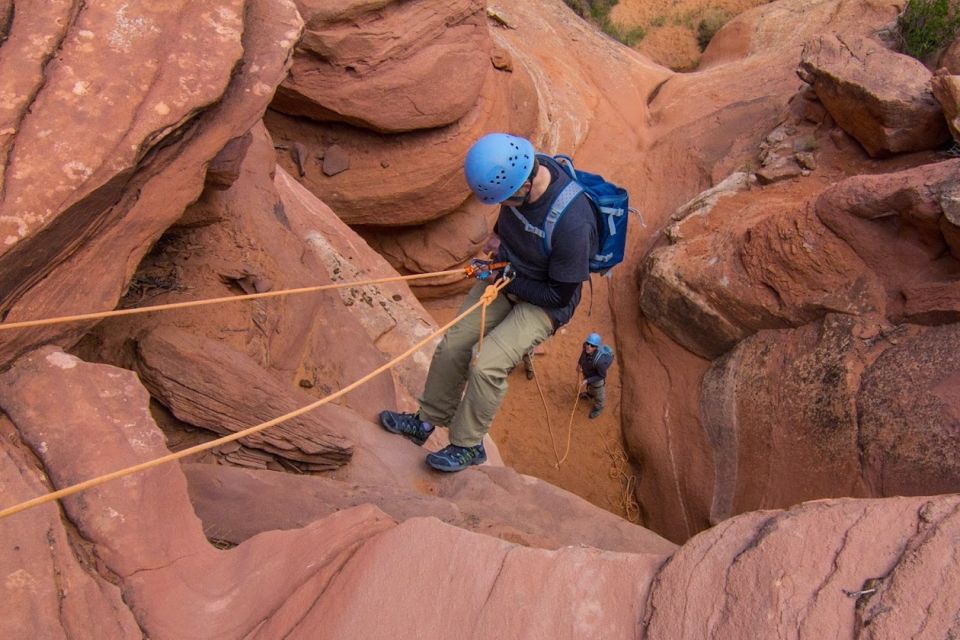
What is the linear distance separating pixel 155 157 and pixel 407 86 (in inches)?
168

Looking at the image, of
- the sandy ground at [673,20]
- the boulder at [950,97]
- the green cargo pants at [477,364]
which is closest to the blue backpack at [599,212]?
the green cargo pants at [477,364]

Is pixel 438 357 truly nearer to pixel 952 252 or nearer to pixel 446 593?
pixel 446 593

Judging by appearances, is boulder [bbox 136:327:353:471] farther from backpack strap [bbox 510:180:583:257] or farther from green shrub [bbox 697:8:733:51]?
green shrub [bbox 697:8:733:51]

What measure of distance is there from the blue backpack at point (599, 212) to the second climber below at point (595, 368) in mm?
2661

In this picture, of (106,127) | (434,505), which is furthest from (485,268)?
(106,127)

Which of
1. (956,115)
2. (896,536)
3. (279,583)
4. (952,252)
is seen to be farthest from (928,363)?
(279,583)

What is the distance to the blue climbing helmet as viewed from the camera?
3.57 metres

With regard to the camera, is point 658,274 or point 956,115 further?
point 658,274

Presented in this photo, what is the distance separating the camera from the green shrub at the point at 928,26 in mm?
7727

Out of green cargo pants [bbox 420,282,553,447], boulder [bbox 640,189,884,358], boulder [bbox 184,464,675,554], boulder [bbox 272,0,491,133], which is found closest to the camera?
boulder [bbox 184,464,675,554]

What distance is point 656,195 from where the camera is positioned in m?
9.08

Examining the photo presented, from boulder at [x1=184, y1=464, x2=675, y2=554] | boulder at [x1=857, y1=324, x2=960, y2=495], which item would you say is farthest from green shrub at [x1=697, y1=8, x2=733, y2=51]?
boulder at [x1=184, y1=464, x2=675, y2=554]

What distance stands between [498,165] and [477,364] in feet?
3.98

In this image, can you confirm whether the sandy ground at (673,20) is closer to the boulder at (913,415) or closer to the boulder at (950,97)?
the boulder at (950,97)
